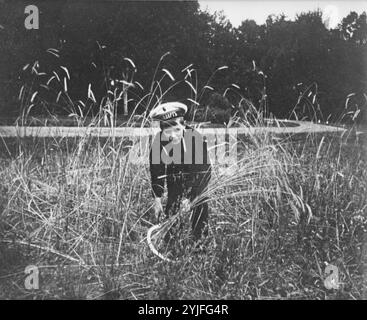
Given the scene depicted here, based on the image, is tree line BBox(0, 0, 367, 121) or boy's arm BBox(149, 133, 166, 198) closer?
boy's arm BBox(149, 133, 166, 198)

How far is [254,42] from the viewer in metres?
5.33

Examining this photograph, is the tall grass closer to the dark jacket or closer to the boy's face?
the dark jacket

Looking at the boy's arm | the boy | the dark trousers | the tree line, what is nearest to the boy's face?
the boy

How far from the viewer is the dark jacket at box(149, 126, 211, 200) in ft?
11.7

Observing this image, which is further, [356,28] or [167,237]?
[356,28]

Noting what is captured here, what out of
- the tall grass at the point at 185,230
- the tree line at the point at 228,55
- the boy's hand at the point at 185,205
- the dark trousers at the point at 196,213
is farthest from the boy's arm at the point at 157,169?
the tree line at the point at 228,55

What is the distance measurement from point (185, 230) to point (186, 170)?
56 cm

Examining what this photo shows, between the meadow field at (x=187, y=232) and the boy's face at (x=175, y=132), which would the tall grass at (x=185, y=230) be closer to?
the meadow field at (x=187, y=232)

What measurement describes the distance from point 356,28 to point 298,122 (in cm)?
131

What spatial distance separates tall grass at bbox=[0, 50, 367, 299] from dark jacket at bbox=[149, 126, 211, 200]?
0.56ft

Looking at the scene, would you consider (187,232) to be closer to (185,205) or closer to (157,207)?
(185,205)
